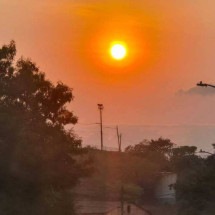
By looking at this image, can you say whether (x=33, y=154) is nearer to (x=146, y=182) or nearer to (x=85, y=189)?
(x=85, y=189)

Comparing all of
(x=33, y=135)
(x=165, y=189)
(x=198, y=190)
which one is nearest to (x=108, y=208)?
(x=198, y=190)

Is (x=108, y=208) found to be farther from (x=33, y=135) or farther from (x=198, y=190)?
(x=33, y=135)

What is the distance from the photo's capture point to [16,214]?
37.5 m

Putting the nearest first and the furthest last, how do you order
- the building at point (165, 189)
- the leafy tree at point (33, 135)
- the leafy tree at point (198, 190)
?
the leafy tree at point (33, 135)
the leafy tree at point (198, 190)
the building at point (165, 189)

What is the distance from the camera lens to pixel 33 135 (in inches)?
1539

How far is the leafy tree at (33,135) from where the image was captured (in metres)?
37.8

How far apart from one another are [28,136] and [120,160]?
2630 inches

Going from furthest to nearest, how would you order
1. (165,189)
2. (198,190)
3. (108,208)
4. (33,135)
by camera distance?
1. (165,189)
2. (108,208)
3. (198,190)
4. (33,135)

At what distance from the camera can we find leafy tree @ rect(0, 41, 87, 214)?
3778 centimetres

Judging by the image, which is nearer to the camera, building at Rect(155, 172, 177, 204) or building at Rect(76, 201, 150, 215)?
building at Rect(76, 201, 150, 215)

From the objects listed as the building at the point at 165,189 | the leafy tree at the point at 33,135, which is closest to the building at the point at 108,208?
the building at the point at 165,189

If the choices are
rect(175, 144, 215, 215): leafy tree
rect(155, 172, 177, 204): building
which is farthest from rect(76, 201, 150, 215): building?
rect(155, 172, 177, 204): building

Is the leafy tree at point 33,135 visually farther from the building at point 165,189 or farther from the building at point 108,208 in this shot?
the building at point 165,189

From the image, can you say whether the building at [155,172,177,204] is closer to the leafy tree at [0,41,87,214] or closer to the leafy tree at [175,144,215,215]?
the leafy tree at [175,144,215,215]
